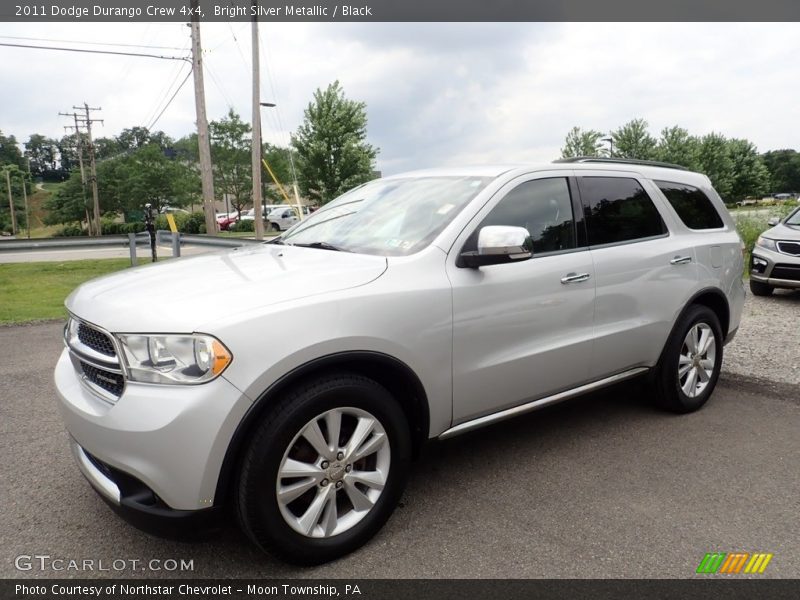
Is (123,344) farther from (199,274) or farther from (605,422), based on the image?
(605,422)

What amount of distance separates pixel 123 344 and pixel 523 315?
1931mm

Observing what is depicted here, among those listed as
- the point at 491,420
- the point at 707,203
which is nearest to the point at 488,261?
the point at 491,420

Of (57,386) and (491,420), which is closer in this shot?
(57,386)

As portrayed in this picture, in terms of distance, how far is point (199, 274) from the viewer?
2.73 metres

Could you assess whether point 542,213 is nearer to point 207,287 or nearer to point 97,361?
point 207,287

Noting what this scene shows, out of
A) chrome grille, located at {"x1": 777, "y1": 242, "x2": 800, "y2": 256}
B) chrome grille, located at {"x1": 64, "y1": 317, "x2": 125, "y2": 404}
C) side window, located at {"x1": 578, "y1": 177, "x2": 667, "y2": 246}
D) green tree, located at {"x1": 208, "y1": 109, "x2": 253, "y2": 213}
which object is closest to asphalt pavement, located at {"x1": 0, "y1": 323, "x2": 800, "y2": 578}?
chrome grille, located at {"x1": 64, "y1": 317, "x2": 125, "y2": 404}

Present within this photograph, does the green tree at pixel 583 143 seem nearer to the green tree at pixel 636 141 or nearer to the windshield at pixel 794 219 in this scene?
the green tree at pixel 636 141

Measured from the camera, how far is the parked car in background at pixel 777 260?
8.70 meters

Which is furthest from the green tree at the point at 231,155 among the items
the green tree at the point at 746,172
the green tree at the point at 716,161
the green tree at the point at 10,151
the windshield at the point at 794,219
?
the green tree at the point at 10,151

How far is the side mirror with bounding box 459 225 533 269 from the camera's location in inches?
109

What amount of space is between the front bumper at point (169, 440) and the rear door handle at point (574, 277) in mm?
1948

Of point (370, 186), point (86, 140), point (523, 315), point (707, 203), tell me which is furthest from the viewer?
point (86, 140)

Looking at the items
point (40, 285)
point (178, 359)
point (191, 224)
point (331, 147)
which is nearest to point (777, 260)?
point (178, 359)

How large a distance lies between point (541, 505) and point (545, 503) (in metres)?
0.03
